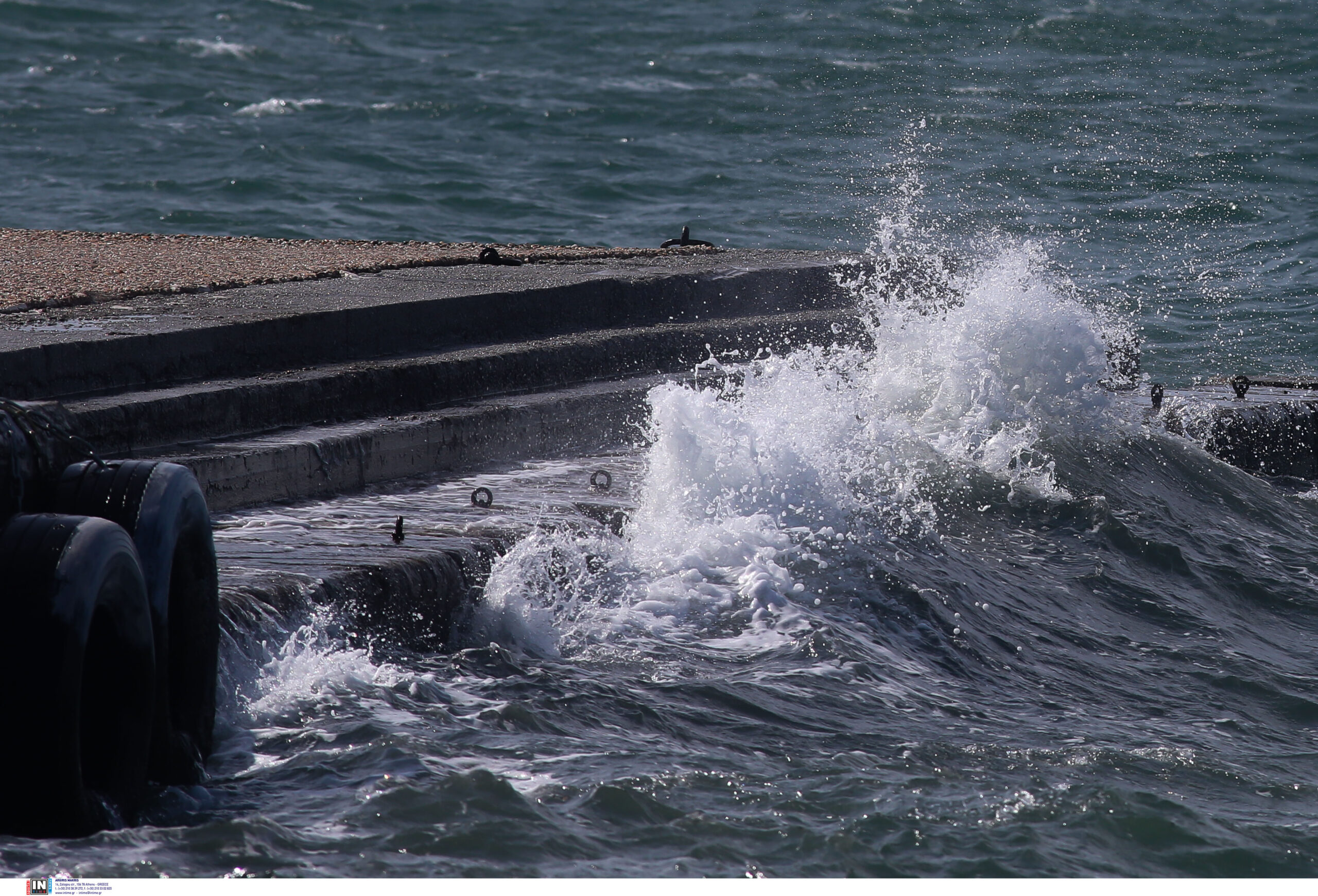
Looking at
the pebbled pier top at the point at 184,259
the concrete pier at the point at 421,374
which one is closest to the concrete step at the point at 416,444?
the concrete pier at the point at 421,374

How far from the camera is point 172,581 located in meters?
3.94

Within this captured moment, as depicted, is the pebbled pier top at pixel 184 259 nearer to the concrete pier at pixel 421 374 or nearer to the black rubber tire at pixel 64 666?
the concrete pier at pixel 421 374

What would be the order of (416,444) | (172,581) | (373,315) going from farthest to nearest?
(373,315) → (416,444) → (172,581)

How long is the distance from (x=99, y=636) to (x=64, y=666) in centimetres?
20

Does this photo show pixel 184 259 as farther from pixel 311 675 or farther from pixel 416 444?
pixel 311 675

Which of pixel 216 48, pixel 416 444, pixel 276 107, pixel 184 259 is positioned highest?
pixel 216 48

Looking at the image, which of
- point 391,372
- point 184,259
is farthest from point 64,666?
point 184,259

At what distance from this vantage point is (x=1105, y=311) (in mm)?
12289

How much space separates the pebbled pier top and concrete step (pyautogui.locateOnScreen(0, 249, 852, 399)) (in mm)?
192

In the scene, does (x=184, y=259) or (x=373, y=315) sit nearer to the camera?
(x=373, y=315)

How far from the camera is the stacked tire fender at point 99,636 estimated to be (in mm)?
3350

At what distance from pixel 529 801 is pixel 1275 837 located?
2.03 metres
